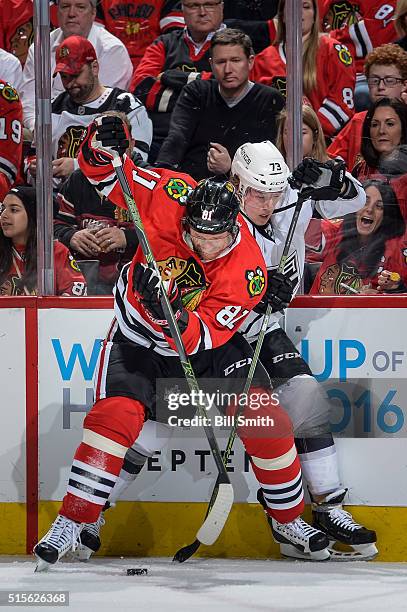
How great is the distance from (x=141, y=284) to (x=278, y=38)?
107 cm

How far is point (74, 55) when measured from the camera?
402cm

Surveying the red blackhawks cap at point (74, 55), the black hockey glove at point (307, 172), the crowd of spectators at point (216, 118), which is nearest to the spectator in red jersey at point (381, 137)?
the crowd of spectators at point (216, 118)

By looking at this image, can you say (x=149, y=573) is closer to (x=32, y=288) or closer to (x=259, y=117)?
(x=32, y=288)

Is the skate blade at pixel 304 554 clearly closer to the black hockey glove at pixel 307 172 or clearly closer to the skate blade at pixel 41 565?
the skate blade at pixel 41 565

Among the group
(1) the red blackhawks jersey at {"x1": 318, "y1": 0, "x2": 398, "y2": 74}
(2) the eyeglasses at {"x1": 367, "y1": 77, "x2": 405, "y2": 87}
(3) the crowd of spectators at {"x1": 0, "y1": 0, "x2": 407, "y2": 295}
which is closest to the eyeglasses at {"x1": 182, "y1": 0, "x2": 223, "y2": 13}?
(3) the crowd of spectators at {"x1": 0, "y1": 0, "x2": 407, "y2": 295}

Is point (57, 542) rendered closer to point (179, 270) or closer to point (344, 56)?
point (179, 270)

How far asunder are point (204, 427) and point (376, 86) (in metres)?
1.22

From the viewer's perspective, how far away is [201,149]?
13.1 feet

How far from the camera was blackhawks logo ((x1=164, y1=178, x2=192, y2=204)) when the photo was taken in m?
3.70

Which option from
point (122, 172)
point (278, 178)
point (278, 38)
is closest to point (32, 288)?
point (122, 172)

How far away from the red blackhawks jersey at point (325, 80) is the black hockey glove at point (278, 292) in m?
0.55

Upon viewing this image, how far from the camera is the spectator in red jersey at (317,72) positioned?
3977 millimetres

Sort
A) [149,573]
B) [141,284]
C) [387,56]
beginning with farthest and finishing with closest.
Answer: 1. [387,56]
2. [149,573]
3. [141,284]

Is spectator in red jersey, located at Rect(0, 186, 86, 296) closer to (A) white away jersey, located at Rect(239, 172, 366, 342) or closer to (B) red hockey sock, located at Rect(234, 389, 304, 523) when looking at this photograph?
(A) white away jersey, located at Rect(239, 172, 366, 342)
